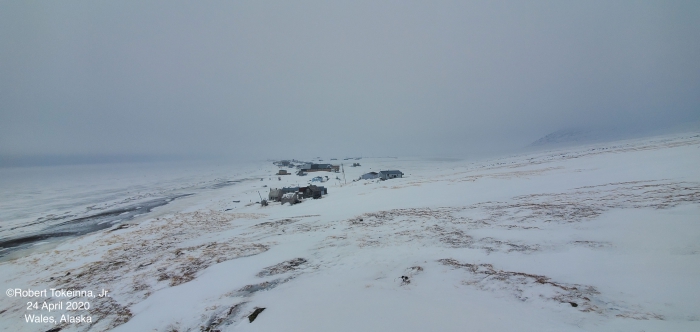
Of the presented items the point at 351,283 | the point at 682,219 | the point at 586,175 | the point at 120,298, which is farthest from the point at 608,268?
the point at 586,175

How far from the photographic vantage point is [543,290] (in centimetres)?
509

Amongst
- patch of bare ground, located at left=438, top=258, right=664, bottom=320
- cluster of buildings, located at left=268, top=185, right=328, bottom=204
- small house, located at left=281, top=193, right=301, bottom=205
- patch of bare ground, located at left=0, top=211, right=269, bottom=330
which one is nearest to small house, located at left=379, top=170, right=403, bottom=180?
cluster of buildings, located at left=268, top=185, right=328, bottom=204

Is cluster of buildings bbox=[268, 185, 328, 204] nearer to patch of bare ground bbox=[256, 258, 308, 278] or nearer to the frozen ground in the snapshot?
the frozen ground

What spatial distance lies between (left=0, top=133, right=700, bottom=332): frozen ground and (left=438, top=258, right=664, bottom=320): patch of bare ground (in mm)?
31

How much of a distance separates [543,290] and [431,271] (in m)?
2.29

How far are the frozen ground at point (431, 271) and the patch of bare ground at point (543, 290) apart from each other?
0.03m

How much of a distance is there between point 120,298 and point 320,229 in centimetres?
723

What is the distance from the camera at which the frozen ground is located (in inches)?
179

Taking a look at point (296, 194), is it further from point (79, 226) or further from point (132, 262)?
point (79, 226)

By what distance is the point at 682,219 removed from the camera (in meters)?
7.17

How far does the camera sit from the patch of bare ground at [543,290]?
14.1 feet

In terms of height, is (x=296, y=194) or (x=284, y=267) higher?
(x=296, y=194)

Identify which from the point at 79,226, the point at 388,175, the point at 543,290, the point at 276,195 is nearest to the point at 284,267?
the point at 543,290

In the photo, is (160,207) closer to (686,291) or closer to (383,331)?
(383,331)
